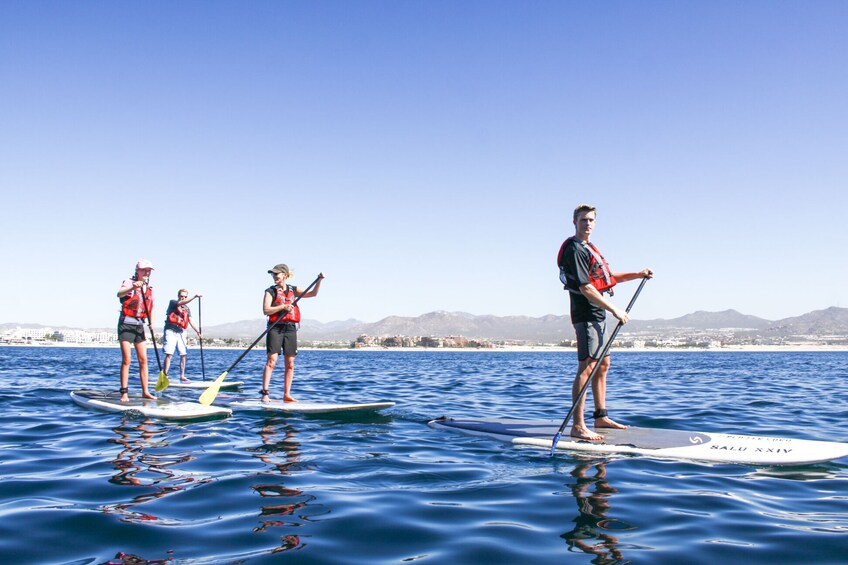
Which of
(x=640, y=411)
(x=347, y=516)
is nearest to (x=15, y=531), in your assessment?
(x=347, y=516)

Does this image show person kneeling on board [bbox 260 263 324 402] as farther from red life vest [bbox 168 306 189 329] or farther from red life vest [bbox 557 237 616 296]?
red life vest [bbox 168 306 189 329]

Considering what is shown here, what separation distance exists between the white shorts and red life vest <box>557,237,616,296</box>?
40.4 ft

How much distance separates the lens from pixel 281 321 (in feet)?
37.3

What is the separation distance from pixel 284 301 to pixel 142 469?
5584 millimetres

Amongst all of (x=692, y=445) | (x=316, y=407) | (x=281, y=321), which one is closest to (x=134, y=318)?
(x=281, y=321)

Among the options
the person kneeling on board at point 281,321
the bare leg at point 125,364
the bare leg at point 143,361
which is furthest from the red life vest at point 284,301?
the bare leg at point 125,364

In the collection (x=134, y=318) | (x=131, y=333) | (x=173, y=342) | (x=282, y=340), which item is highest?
(x=134, y=318)

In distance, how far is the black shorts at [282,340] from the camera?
11273 millimetres

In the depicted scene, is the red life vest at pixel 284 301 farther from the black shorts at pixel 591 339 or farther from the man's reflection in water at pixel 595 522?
the man's reflection in water at pixel 595 522

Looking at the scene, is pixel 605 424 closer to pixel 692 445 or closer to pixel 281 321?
pixel 692 445

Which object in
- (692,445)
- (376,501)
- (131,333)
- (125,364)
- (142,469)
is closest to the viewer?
(376,501)

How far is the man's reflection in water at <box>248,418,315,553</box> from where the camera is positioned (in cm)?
441

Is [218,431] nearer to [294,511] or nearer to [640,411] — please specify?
[294,511]

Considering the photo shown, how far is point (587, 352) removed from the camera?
24.6 ft
